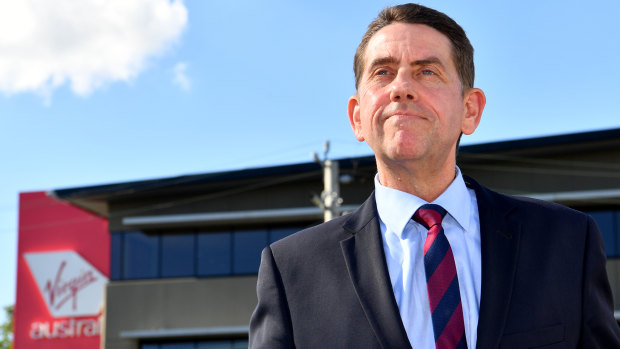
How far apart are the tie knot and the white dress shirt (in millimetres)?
16

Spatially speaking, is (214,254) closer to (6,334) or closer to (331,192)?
(331,192)

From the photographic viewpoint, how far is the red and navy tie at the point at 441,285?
240cm

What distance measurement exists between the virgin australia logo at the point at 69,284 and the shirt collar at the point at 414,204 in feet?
97.4

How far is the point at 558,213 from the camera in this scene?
2594mm

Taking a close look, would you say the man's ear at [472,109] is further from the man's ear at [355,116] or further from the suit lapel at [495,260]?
the man's ear at [355,116]

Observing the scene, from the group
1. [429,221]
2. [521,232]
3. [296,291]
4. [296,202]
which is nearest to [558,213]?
[521,232]

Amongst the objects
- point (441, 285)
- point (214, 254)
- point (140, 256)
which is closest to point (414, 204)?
point (441, 285)

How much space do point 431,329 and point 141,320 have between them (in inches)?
1047

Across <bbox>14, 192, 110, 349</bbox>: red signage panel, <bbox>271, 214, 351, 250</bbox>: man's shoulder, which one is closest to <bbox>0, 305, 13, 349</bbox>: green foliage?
<bbox>14, 192, 110, 349</bbox>: red signage panel

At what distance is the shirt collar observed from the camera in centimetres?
261

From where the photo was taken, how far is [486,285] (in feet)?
7.97

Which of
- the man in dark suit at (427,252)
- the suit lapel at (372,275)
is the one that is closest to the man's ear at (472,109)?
the man in dark suit at (427,252)

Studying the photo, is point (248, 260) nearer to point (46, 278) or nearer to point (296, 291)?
point (46, 278)

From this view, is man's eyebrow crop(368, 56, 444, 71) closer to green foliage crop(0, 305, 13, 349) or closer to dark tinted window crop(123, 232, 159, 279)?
dark tinted window crop(123, 232, 159, 279)
